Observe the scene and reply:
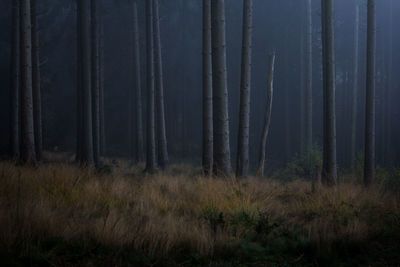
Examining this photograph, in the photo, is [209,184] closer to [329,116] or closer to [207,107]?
[207,107]

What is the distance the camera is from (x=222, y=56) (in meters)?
9.37

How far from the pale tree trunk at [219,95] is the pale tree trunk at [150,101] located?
5.30m

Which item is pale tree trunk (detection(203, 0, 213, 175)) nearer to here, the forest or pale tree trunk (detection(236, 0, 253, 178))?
the forest

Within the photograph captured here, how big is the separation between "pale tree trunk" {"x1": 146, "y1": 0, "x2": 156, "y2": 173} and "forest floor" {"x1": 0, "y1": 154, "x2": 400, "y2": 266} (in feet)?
26.2

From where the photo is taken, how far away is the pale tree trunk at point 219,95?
30.2 ft

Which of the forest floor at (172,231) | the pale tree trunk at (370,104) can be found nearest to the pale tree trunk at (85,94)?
the forest floor at (172,231)

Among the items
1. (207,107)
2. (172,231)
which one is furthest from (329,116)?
(172,231)

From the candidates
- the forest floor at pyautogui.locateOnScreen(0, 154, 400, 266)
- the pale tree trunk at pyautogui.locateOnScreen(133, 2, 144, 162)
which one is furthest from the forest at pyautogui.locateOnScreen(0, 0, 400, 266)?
the pale tree trunk at pyautogui.locateOnScreen(133, 2, 144, 162)

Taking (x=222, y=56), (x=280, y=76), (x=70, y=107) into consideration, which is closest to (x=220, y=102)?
(x=222, y=56)

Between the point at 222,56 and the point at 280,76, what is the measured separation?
2149cm

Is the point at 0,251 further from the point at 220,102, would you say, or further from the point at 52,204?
the point at 220,102

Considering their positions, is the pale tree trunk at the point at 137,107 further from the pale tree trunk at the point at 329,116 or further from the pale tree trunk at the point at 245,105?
the pale tree trunk at the point at 329,116

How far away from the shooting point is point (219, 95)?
937cm

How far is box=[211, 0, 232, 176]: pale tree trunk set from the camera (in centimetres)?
921
